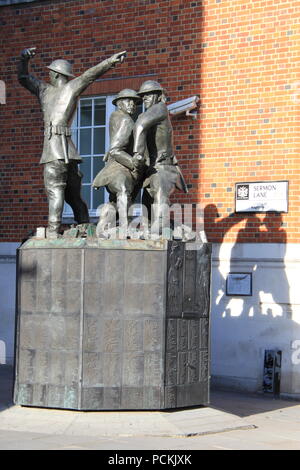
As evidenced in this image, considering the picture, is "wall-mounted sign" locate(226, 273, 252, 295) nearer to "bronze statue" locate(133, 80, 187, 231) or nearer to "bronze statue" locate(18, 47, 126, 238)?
"bronze statue" locate(133, 80, 187, 231)

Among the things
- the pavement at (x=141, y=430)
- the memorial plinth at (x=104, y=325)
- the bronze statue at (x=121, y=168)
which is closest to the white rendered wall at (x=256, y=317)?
the pavement at (x=141, y=430)

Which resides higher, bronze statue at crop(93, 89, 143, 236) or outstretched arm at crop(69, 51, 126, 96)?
outstretched arm at crop(69, 51, 126, 96)

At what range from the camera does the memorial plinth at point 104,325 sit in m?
10.2

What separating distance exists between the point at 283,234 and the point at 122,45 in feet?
13.9

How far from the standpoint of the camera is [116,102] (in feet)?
36.8

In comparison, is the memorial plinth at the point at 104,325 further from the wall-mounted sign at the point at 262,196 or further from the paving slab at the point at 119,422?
the wall-mounted sign at the point at 262,196

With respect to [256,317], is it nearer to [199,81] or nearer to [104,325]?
[199,81]

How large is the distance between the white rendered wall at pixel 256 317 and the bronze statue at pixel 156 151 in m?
3.02

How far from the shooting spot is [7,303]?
1605cm

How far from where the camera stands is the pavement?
29.5 ft

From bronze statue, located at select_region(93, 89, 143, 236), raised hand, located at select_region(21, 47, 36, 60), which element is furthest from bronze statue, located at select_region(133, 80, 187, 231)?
raised hand, located at select_region(21, 47, 36, 60)

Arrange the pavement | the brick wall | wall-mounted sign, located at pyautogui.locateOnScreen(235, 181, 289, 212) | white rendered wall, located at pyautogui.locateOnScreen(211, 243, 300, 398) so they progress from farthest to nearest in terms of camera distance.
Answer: the brick wall, wall-mounted sign, located at pyautogui.locateOnScreen(235, 181, 289, 212), white rendered wall, located at pyautogui.locateOnScreen(211, 243, 300, 398), the pavement

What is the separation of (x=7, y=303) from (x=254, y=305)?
4394 millimetres

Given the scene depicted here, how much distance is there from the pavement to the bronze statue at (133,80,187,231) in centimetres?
218
